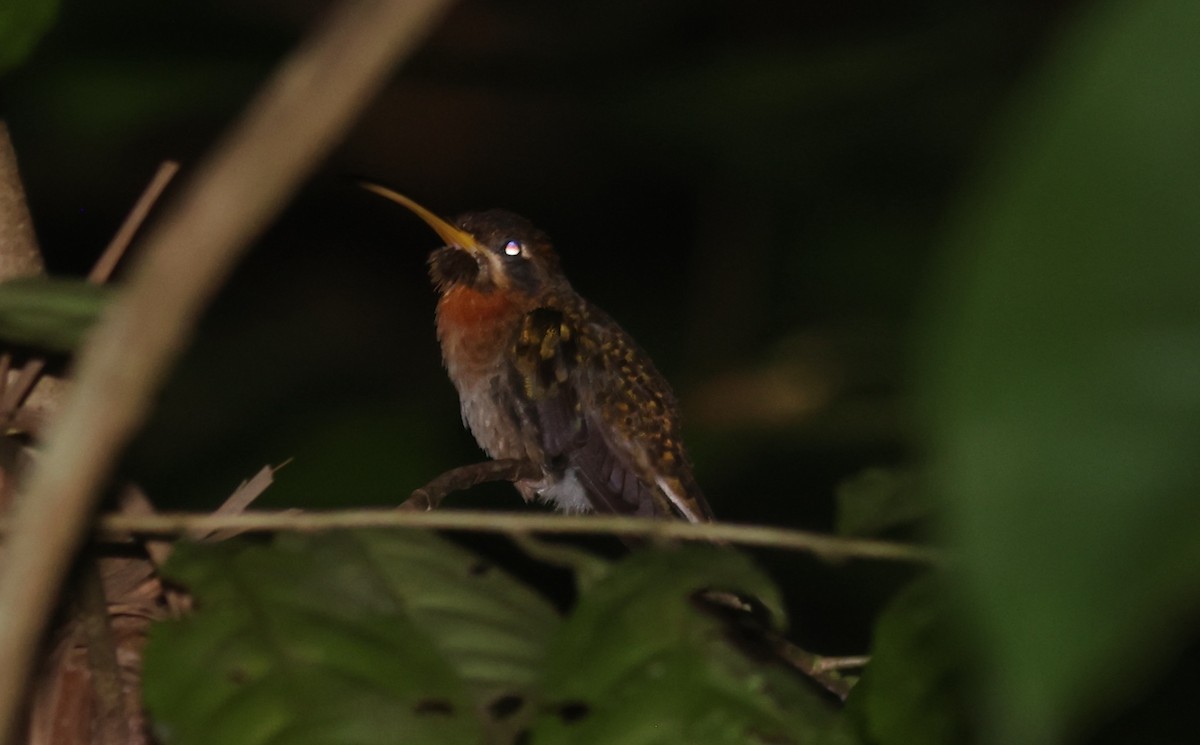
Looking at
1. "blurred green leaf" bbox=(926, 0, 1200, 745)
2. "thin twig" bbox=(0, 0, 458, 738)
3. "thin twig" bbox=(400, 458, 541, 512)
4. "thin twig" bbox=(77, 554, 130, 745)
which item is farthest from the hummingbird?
"blurred green leaf" bbox=(926, 0, 1200, 745)

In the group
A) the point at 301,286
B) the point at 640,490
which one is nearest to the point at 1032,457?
the point at 640,490

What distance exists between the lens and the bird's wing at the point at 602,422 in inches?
154

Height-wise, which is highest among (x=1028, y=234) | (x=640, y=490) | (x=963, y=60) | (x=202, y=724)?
(x=963, y=60)

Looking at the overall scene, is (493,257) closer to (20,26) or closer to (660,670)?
(20,26)

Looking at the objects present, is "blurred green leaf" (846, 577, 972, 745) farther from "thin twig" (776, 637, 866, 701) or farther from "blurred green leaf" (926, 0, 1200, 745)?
"blurred green leaf" (926, 0, 1200, 745)

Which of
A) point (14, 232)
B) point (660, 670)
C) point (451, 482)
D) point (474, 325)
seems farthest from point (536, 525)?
point (474, 325)

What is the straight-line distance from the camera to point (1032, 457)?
53 cm

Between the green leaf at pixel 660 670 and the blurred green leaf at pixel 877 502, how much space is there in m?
0.34

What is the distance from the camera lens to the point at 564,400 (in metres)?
3.99

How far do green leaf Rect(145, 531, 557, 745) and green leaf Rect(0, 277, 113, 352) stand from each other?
0.70ft

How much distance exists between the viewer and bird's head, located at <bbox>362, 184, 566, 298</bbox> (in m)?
4.36

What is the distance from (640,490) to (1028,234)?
11.1ft

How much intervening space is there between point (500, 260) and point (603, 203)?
360cm

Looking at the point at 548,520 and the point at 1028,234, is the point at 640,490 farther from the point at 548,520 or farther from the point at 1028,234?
the point at 1028,234
